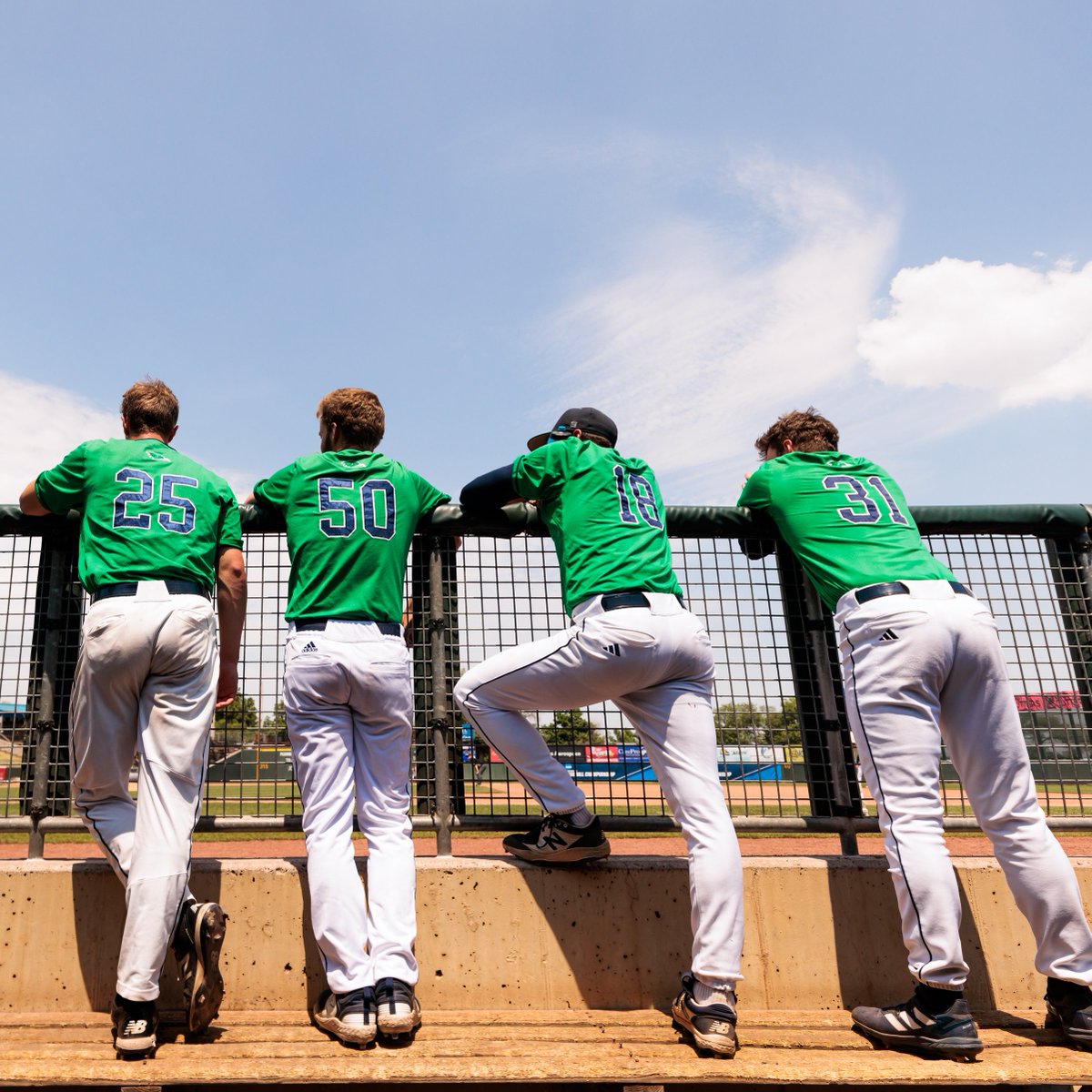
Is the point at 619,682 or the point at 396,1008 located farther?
the point at 619,682

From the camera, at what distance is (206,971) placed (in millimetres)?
2678

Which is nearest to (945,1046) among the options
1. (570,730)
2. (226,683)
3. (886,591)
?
(886,591)

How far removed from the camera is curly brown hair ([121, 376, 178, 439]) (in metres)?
3.42

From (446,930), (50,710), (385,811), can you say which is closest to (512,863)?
(446,930)

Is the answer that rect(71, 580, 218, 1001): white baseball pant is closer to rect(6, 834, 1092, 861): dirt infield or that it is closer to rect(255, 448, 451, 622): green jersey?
rect(255, 448, 451, 622): green jersey

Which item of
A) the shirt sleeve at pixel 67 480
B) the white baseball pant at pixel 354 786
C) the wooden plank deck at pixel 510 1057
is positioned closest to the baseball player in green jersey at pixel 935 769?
the wooden plank deck at pixel 510 1057

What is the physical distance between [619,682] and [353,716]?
102cm

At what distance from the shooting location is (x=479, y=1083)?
242cm

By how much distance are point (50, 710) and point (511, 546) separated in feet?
7.00

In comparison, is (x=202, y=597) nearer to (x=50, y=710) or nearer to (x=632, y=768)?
(x=50, y=710)

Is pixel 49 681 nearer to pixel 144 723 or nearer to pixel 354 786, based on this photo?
pixel 144 723

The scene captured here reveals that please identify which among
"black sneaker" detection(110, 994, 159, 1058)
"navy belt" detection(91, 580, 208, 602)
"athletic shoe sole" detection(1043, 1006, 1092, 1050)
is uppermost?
"navy belt" detection(91, 580, 208, 602)

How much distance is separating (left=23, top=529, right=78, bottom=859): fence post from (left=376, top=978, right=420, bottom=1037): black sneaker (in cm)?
174

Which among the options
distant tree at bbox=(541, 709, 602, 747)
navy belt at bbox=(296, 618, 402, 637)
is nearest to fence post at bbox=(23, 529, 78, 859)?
navy belt at bbox=(296, 618, 402, 637)
